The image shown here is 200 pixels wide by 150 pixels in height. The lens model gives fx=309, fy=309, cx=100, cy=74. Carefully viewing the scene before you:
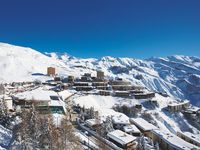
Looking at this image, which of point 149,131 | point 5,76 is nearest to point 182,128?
point 149,131

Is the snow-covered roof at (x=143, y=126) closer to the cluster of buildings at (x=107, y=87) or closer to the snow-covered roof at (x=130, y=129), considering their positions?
the snow-covered roof at (x=130, y=129)

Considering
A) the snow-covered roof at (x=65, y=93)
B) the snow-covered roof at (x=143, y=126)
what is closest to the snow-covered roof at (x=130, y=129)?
the snow-covered roof at (x=143, y=126)

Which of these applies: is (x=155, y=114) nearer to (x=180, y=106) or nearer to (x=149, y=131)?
(x=180, y=106)

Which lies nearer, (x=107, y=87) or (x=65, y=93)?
(x=65, y=93)

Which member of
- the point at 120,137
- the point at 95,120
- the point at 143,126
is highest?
the point at 95,120

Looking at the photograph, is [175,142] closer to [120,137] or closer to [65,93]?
[120,137]

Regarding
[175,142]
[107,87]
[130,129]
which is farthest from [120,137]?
[107,87]

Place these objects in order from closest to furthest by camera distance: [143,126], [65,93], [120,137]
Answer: [120,137] → [143,126] → [65,93]

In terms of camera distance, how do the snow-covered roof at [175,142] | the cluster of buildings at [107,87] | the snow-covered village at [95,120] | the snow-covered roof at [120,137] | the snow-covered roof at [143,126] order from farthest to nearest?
the cluster of buildings at [107,87]
the snow-covered roof at [143,126]
the snow-covered roof at [175,142]
the snow-covered roof at [120,137]
the snow-covered village at [95,120]

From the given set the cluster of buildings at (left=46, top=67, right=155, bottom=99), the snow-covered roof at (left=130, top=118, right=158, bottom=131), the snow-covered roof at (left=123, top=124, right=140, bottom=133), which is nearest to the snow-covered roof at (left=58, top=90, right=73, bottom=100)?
the cluster of buildings at (left=46, top=67, right=155, bottom=99)

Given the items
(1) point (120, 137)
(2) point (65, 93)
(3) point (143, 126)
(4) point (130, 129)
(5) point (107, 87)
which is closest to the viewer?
(1) point (120, 137)

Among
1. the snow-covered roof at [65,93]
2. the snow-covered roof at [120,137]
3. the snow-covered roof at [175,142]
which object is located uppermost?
the snow-covered roof at [65,93]
